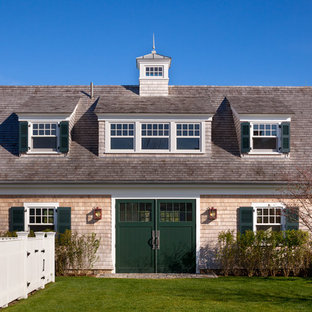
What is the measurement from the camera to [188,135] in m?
14.7

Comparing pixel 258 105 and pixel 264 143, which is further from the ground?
pixel 258 105

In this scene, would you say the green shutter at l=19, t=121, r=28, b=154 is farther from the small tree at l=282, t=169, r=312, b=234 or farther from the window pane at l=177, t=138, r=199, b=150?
the small tree at l=282, t=169, r=312, b=234

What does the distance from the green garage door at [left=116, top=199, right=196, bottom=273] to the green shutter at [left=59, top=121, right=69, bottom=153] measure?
2.51m

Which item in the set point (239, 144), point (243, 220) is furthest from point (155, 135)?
point (243, 220)

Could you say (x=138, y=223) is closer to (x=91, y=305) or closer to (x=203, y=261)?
(x=203, y=261)

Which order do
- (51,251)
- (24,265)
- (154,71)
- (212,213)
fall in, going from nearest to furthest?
1. (24,265)
2. (51,251)
3. (212,213)
4. (154,71)

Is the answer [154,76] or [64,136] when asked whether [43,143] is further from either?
[154,76]

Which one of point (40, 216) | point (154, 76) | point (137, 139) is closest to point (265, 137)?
point (137, 139)

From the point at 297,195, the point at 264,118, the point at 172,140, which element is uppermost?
the point at 264,118

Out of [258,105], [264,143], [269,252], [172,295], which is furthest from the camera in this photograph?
[258,105]

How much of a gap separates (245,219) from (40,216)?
6223 millimetres

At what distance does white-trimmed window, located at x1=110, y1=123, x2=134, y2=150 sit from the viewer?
48.3ft

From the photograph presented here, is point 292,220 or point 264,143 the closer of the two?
point 292,220

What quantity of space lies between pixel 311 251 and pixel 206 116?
5205mm
